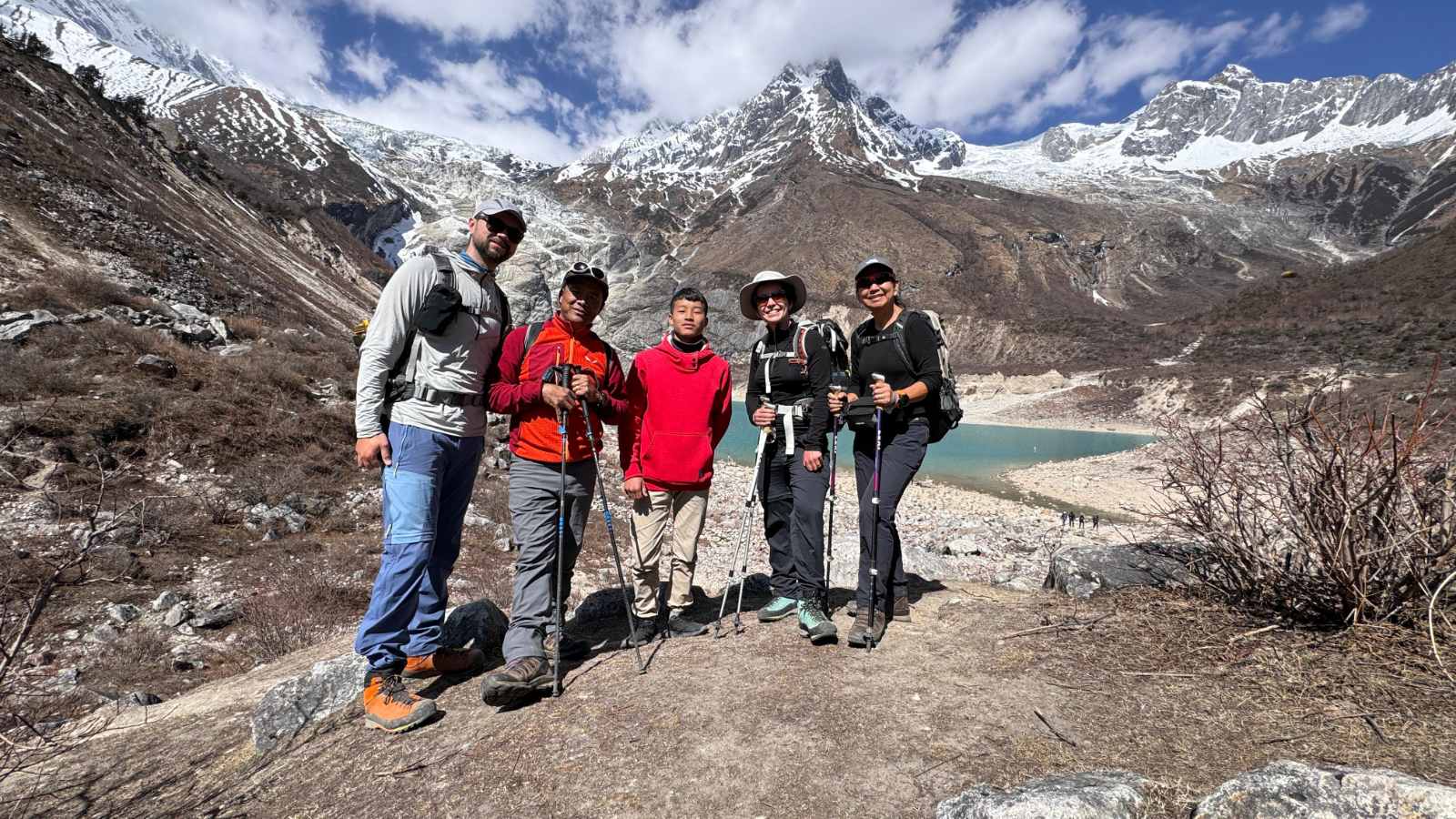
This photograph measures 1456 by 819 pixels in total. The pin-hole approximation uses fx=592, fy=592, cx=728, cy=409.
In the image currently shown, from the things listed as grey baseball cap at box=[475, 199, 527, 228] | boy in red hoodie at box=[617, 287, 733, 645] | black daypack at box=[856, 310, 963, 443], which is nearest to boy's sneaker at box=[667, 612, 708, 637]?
boy in red hoodie at box=[617, 287, 733, 645]

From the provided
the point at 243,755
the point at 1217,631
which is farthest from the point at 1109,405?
the point at 243,755

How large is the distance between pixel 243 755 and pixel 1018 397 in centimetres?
6843

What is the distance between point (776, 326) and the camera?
4.61m

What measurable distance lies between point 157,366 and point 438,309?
11.4m

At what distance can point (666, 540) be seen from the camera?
459cm

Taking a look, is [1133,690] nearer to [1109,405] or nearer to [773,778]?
[773,778]

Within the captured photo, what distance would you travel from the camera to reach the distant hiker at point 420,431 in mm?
3244

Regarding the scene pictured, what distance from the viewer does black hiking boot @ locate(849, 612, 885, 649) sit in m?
3.84

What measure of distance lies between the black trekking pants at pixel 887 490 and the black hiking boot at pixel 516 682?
217cm

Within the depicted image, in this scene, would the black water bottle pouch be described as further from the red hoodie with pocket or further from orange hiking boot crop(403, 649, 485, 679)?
orange hiking boot crop(403, 649, 485, 679)

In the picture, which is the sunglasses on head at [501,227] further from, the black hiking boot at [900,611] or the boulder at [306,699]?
the black hiking boot at [900,611]

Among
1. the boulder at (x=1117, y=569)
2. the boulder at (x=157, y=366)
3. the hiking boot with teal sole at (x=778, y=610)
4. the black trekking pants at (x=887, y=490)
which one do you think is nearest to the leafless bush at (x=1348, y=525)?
the boulder at (x=1117, y=569)

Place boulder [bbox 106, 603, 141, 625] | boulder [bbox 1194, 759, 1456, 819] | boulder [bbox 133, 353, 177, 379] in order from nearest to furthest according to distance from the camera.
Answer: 1. boulder [bbox 1194, 759, 1456, 819]
2. boulder [bbox 106, 603, 141, 625]
3. boulder [bbox 133, 353, 177, 379]

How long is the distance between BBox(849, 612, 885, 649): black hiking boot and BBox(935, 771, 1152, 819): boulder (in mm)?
1605
